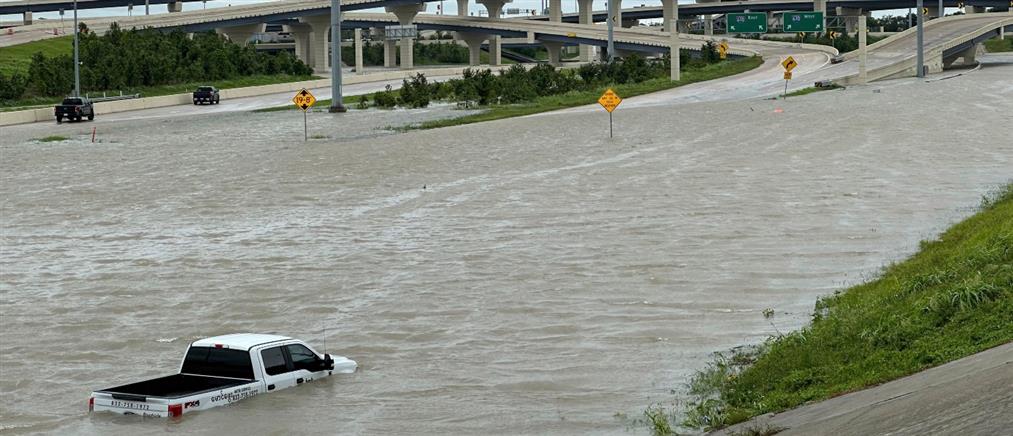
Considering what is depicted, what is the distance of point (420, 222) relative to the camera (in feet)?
119

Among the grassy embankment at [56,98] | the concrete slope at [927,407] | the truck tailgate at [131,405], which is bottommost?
the truck tailgate at [131,405]

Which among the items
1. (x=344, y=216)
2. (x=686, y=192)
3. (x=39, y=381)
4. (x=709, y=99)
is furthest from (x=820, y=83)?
(x=39, y=381)

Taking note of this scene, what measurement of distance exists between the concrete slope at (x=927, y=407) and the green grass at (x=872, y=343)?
652 millimetres

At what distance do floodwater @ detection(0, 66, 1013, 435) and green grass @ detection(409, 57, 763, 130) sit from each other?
1282cm

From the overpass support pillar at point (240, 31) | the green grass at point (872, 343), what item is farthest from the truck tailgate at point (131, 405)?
the overpass support pillar at point (240, 31)

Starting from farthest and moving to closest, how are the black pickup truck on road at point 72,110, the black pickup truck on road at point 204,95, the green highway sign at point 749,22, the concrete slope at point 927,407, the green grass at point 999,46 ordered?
the green grass at point 999,46
the green highway sign at point 749,22
the black pickup truck on road at point 204,95
the black pickup truck on road at point 72,110
the concrete slope at point 927,407

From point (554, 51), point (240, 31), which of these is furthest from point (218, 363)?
point (554, 51)

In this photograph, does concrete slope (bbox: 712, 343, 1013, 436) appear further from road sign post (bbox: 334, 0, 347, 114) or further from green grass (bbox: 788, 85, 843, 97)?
green grass (bbox: 788, 85, 843, 97)

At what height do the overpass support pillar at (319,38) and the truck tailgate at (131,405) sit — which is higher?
the overpass support pillar at (319,38)

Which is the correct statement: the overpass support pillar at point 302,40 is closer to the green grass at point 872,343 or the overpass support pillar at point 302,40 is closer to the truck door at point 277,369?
the green grass at point 872,343

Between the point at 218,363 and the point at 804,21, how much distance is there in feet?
408

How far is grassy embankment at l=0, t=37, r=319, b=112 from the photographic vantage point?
95.1 m

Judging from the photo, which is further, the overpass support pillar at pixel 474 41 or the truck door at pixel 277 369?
the overpass support pillar at pixel 474 41

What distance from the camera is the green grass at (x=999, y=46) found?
165 m
